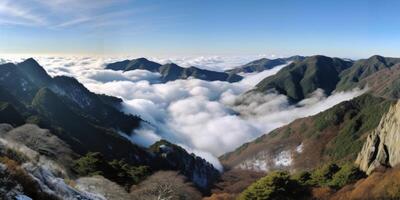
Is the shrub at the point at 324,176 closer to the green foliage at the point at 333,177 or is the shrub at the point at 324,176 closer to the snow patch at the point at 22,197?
the green foliage at the point at 333,177

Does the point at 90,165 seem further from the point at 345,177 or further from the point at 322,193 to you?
the point at 345,177

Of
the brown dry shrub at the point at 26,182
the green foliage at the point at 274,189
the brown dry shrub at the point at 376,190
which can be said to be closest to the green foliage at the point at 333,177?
the brown dry shrub at the point at 376,190

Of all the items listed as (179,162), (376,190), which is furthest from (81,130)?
(376,190)

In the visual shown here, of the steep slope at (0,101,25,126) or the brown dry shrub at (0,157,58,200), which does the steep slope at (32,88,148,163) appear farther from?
the brown dry shrub at (0,157,58,200)

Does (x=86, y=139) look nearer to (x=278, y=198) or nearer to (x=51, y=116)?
(x=51, y=116)

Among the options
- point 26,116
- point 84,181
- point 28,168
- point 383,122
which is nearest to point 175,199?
point 84,181

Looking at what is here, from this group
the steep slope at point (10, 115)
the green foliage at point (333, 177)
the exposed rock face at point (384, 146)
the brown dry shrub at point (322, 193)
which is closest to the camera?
the brown dry shrub at point (322, 193)

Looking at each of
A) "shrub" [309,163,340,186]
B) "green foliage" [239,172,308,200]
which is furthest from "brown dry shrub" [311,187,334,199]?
"shrub" [309,163,340,186]
